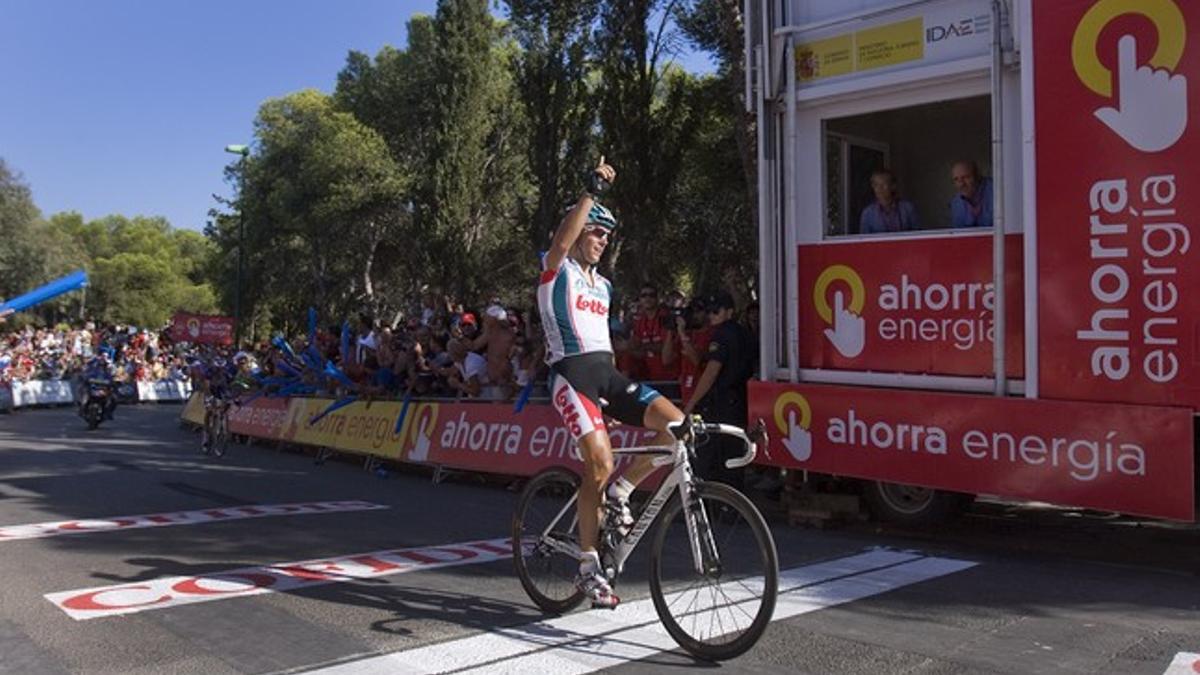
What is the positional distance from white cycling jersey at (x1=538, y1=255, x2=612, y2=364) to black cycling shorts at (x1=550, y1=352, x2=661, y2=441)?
61mm

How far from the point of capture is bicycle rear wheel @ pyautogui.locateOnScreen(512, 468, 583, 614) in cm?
520

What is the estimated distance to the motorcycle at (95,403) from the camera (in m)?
21.2

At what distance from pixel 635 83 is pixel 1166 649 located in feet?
61.6

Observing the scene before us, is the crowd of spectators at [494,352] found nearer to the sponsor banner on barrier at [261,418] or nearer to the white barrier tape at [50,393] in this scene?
the sponsor banner on barrier at [261,418]

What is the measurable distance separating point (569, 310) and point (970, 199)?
4.18m

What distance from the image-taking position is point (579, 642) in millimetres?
4707

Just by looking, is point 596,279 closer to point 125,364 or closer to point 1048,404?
point 1048,404

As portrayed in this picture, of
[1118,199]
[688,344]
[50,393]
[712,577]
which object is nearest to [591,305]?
[712,577]

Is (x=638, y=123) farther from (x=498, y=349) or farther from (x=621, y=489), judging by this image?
(x=621, y=489)

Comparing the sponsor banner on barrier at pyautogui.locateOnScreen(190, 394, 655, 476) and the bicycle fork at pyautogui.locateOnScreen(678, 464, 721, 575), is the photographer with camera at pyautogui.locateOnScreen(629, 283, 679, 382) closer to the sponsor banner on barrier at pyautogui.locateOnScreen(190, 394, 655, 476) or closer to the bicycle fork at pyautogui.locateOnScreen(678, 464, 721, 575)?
the sponsor banner on barrier at pyautogui.locateOnScreen(190, 394, 655, 476)

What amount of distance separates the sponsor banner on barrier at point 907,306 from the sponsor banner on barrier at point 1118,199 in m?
0.43

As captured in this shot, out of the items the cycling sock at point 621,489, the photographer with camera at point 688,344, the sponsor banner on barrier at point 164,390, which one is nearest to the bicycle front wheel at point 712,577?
the cycling sock at point 621,489

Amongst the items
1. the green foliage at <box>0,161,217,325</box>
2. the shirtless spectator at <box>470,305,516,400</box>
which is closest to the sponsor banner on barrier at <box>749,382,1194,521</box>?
the shirtless spectator at <box>470,305,516,400</box>

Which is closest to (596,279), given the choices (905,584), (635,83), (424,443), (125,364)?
(905,584)
